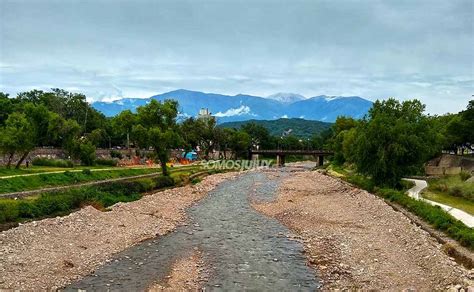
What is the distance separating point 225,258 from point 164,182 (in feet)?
120

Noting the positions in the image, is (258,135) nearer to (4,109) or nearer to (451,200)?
(4,109)

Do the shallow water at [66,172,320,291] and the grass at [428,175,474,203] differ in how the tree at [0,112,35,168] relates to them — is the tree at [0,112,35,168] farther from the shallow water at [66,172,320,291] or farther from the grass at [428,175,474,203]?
the grass at [428,175,474,203]

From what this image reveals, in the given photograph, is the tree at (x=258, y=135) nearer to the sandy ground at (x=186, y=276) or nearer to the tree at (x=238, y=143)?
the tree at (x=238, y=143)

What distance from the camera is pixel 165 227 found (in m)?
36.0

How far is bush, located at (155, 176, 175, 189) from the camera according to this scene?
6014cm

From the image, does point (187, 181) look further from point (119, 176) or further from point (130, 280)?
point (130, 280)

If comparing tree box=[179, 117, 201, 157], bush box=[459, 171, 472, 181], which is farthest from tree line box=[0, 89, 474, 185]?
tree box=[179, 117, 201, 157]

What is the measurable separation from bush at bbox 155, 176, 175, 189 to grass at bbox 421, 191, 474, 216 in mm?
32980

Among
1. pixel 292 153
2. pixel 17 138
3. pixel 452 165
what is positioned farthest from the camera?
pixel 292 153

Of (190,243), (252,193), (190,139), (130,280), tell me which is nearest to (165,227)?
(190,243)

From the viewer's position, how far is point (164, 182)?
62.2 m

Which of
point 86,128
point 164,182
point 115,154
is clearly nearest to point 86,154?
point 164,182

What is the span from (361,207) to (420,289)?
82.2 ft

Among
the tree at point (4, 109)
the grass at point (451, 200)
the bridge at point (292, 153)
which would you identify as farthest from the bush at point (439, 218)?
the bridge at point (292, 153)
